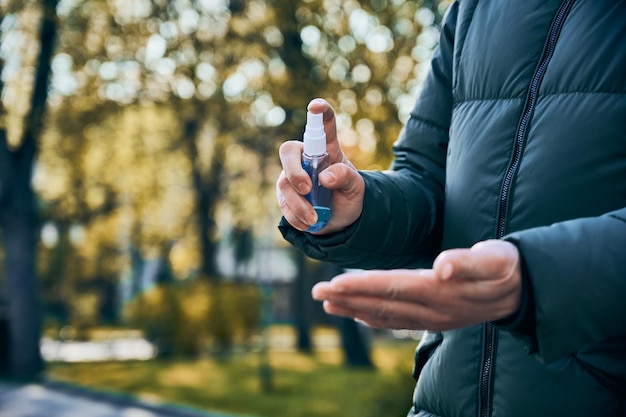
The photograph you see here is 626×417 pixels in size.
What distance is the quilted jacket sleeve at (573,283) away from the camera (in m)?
1.15

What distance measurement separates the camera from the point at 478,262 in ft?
3.48

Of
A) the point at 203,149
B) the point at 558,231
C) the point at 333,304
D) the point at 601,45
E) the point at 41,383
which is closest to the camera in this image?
the point at 333,304

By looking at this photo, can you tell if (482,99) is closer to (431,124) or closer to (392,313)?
(431,124)

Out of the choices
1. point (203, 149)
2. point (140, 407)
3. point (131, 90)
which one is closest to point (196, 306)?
point (131, 90)

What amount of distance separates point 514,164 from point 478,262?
23.1 inches

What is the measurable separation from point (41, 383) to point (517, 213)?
15159 mm

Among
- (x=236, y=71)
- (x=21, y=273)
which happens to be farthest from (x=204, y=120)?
(x=21, y=273)

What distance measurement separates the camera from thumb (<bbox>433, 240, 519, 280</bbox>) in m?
1.04

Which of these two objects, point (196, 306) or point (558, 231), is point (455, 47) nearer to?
point (558, 231)

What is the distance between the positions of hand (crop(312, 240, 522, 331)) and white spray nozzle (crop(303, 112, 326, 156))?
58cm

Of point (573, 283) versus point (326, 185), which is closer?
point (573, 283)

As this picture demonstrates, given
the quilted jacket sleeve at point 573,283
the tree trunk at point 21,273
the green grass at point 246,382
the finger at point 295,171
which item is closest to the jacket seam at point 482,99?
the finger at point 295,171

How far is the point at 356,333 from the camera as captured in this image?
18156 mm

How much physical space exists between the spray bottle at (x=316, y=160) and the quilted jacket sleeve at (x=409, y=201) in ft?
0.31
